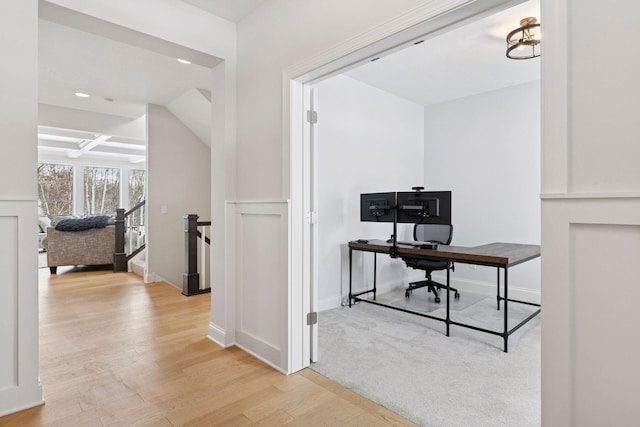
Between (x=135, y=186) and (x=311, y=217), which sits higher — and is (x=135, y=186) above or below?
above

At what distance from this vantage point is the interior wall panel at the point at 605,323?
41.2 inches

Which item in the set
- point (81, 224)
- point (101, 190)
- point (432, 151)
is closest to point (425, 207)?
point (432, 151)

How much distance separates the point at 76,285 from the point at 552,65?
18.5 ft

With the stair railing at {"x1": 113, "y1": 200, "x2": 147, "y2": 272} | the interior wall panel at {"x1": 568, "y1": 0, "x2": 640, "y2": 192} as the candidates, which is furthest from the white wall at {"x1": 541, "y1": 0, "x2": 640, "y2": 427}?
the stair railing at {"x1": 113, "y1": 200, "x2": 147, "y2": 272}

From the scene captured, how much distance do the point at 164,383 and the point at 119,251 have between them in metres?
4.43

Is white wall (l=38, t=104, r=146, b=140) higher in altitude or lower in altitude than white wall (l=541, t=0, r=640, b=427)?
higher

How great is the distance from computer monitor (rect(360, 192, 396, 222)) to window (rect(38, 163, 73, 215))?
30.1 ft

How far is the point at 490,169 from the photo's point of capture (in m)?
4.35

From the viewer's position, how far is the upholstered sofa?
5535mm

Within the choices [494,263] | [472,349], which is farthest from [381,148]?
[472,349]

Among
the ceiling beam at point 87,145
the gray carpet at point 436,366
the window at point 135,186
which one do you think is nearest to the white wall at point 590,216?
the gray carpet at point 436,366

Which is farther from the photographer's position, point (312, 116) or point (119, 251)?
point (119, 251)

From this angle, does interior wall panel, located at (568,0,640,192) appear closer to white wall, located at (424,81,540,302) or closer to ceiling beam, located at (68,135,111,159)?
white wall, located at (424,81,540,302)

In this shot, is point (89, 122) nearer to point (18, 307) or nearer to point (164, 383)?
point (18, 307)
